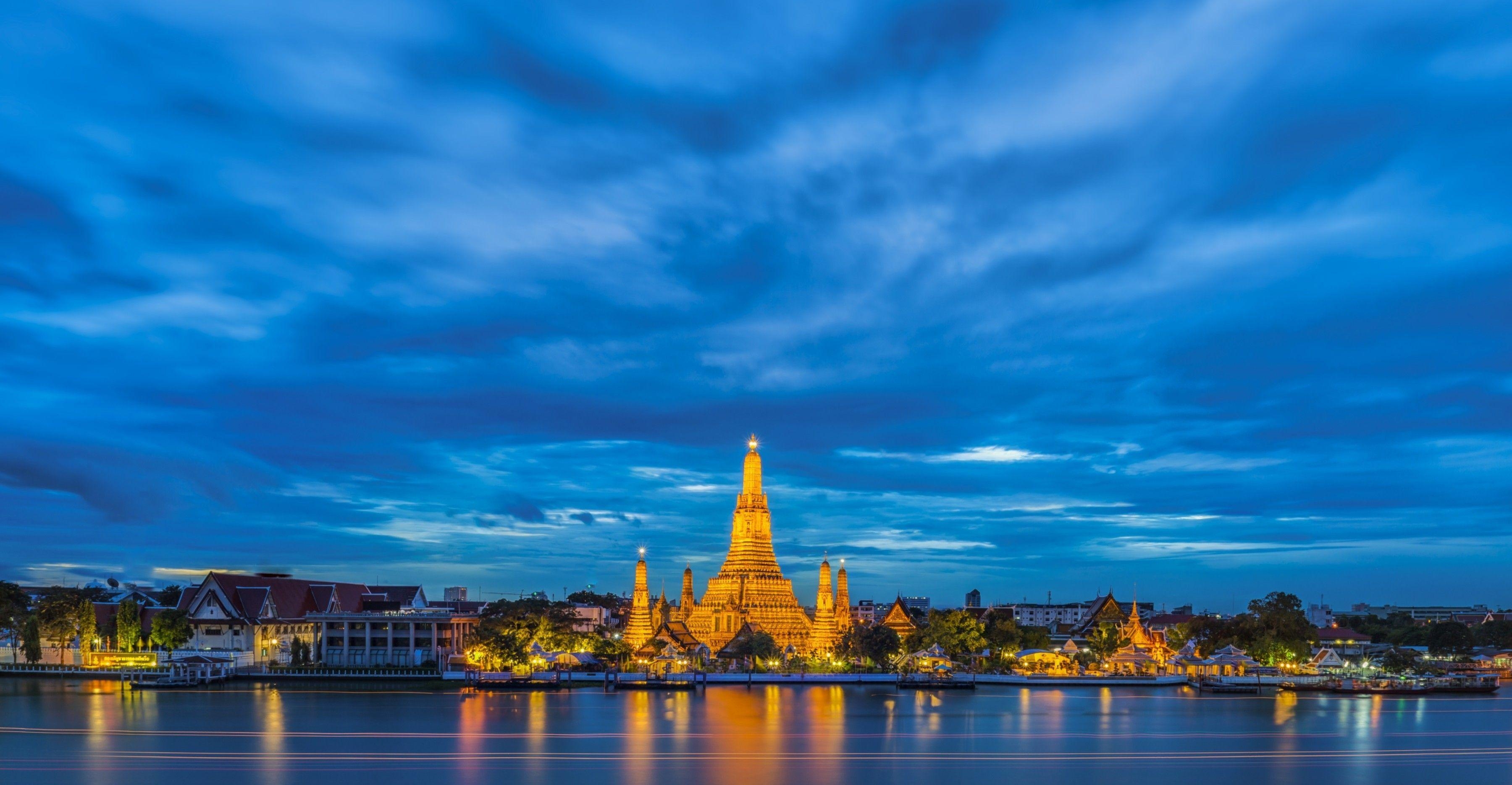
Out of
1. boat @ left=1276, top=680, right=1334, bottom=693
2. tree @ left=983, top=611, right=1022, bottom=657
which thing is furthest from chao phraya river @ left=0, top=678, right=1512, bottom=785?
tree @ left=983, top=611, right=1022, bottom=657

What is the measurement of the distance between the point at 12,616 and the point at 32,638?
3131mm

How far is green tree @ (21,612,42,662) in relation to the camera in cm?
7806

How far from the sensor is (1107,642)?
87812 mm

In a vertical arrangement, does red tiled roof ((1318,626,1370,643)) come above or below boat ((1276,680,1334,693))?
below

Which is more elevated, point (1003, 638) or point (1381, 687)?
point (1003, 638)

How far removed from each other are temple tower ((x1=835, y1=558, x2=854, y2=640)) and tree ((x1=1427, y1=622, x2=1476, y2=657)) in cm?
5613

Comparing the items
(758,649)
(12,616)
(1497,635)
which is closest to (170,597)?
(12,616)

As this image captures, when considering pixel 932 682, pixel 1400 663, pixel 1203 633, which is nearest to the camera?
pixel 932 682

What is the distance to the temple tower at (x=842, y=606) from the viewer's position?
3504 inches

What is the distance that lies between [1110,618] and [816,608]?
32301 mm

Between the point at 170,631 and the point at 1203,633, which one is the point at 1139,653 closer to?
the point at 1203,633

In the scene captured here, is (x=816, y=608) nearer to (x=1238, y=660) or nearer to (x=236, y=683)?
(x=1238, y=660)

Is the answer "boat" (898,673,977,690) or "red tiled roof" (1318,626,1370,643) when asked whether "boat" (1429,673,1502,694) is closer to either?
"red tiled roof" (1318,626,1370,643)

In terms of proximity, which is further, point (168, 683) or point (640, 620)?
point (640, 620)
